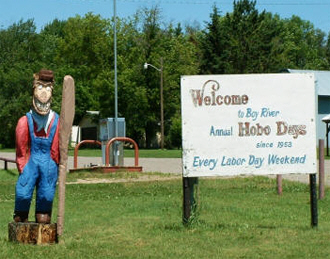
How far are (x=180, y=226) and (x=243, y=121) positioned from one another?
160cm

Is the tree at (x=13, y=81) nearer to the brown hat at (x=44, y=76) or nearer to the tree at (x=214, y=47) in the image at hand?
the tree at (x=214, y=47)

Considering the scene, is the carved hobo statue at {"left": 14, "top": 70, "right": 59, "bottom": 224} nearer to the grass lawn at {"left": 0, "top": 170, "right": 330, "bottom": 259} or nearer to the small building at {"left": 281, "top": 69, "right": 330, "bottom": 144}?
the grass lawn at {"left": 0, "top": 170, "right": 330, "bottom": 259}

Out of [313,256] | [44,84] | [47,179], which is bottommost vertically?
[313,256]

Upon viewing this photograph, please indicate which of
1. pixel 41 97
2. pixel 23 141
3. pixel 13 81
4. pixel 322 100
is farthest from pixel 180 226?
pixel 13 81

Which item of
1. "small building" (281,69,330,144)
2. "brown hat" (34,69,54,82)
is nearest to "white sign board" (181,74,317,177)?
"brown hat" (34,69,54,82)

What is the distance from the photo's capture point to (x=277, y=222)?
10.2 m

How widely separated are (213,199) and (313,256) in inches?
258

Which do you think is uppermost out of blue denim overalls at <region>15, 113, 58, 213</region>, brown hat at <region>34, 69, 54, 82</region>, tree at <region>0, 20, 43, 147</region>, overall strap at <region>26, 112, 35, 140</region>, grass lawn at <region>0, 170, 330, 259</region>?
tree at <region>0, 20, 43, 147</region>

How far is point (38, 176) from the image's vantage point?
8305 millimetres

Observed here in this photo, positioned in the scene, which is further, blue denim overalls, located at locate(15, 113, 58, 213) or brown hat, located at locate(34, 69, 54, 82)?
brown hat, located at locate(34, 69, 54, 82)

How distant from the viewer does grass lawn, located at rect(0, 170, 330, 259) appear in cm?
775

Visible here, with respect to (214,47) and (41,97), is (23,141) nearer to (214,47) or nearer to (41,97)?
(41,97)

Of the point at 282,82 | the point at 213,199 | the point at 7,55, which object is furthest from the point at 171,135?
the point at 282,82

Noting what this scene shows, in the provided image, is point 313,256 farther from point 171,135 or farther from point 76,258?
point 171,135
